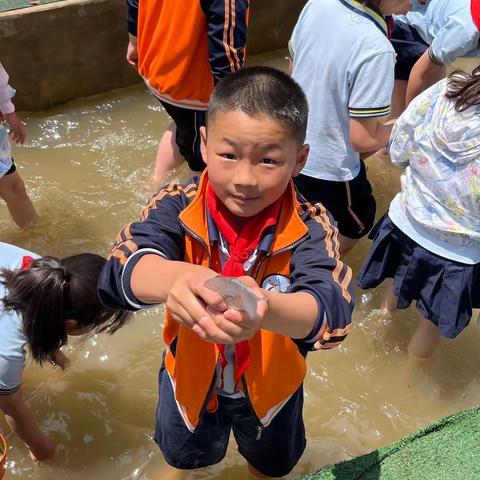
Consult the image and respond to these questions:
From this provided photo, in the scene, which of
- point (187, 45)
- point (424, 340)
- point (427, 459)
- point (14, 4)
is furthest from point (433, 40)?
point (14, 4)

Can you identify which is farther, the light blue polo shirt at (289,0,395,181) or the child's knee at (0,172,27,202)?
the child's knee at (0,172,27,202)

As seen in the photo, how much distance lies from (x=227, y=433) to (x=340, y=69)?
4.27 feet

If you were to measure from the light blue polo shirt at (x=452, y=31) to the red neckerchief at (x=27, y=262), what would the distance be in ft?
6.80

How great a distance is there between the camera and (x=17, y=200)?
2926 millimetres

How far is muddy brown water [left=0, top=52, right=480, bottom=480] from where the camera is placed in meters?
2.36

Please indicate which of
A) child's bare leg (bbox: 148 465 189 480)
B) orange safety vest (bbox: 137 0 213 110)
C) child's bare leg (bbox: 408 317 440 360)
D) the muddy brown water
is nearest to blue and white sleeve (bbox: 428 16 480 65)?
the muddy brown water

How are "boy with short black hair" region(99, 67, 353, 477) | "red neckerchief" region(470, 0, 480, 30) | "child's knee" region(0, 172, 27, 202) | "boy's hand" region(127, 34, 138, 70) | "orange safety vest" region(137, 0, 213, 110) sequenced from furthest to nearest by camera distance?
"boy's hand" region(127, 34, 138, 70), "child's knee" region(0, 172, 27, 202), "red neckerchief" region(470, 0, 480, 30), "orange safety vest" region(137, 0, 213, 110), "boy with short black hair" region(99, 67, 353, 477)

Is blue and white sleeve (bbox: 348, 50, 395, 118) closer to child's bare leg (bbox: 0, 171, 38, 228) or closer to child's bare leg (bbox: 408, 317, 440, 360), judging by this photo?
child's bare leg (bbox: 408, 317, 440, 360)

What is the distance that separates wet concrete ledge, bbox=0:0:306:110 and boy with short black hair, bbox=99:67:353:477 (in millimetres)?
2363

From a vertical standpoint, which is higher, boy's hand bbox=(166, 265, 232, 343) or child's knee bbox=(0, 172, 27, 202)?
boy's hand bbox=(166, 265, 232, 343)

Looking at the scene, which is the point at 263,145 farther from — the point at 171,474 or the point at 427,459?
the point at 171,474

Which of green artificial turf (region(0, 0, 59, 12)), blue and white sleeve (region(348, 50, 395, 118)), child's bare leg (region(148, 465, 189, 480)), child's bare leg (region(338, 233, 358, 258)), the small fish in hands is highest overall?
the small fish in hands

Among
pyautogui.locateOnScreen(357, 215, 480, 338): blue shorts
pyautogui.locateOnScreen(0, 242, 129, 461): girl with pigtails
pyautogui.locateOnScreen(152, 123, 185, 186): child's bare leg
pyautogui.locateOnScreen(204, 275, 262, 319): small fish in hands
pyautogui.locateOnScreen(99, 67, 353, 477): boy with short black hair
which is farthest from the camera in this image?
pyautogui.locateOnScreen(152, 123, 185, 186): child's bare leg

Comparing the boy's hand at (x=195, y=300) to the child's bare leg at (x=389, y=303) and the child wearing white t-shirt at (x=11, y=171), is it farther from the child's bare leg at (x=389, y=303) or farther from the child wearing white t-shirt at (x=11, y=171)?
the child's bare leg at (x=389, y=303)
